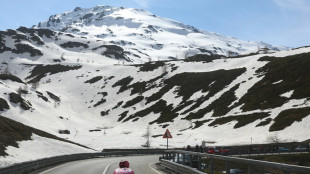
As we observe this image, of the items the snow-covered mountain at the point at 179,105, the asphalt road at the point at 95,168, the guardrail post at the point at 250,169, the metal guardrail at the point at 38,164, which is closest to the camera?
the guardrail post at the point at 250,169

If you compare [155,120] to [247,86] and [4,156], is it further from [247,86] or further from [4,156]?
[4,156]

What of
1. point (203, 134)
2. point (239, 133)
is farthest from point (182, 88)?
point (239, 133)

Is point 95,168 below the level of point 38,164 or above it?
below

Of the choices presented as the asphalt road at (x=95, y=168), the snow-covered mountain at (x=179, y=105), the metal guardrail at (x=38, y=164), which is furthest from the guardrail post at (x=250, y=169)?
the snow-covered mountain at (x=179, y=105)

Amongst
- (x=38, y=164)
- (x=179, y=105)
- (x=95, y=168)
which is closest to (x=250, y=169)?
(x=95, y=168)

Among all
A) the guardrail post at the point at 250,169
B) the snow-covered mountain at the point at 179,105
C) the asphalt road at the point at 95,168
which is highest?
the snow-covered mountain at the point at 179,105

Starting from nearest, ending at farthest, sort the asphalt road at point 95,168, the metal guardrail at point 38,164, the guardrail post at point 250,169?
the guardrail post at point 250,169 < the metal guardrail at point 38,164 < the asphalt road at point 95,168

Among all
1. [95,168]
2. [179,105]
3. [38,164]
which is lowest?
[95,168]

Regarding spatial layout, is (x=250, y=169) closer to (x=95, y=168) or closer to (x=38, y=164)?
(x=95, y=168)

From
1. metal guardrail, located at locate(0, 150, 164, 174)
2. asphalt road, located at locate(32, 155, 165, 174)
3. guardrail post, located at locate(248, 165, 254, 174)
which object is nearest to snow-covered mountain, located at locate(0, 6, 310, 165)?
metal guardrail, located at locate(0, 150, 164, 174)

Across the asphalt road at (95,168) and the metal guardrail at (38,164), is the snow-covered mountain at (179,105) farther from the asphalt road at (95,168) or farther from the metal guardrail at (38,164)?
the asphalt road at (95,168)

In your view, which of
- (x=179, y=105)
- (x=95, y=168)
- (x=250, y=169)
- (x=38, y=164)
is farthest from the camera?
(x=179, y=105)

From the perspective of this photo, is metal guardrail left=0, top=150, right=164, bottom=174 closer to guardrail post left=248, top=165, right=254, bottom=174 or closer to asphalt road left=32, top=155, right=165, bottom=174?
asphalt road left=32, top=155, right=165, bottom=174

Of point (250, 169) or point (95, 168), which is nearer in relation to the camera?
point (250, 169)
